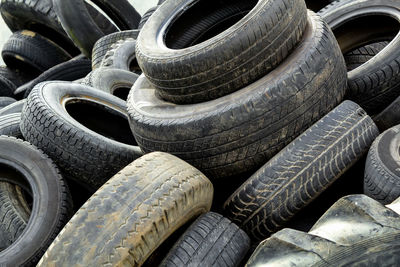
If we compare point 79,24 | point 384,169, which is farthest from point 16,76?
point 384,169

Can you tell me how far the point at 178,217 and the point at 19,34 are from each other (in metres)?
4.48

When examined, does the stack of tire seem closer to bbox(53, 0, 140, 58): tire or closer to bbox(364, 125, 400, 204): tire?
bbox(364, 125, 400, 204): tire

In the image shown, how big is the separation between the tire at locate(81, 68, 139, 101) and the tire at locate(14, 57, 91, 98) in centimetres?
109

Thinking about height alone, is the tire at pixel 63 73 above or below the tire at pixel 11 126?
below

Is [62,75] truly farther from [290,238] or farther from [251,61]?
[290,238]

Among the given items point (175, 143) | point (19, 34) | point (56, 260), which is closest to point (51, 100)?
point (175, 143)

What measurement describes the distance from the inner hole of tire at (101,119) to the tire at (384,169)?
1817 mm

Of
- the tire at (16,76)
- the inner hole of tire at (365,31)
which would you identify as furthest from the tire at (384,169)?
the tire at (16,76)

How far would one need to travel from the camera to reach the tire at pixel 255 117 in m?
2.47

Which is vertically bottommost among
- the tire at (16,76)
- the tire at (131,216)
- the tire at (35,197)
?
the tire at (16,76)

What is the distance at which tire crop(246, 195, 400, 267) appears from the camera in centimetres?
155

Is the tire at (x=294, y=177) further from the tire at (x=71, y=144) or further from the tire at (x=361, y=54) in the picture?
the tire at (x=361, y=54)

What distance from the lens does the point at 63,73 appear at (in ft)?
16.9

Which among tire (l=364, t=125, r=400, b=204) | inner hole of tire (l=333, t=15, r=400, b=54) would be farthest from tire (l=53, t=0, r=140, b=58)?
tire (l=364, t=125, r=400, b=204)
